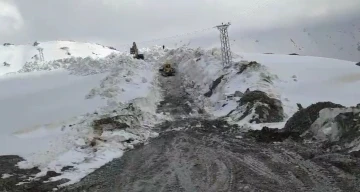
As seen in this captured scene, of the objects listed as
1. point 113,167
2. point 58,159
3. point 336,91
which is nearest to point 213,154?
point 113,167

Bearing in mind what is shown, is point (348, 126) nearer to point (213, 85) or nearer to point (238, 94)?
point (238, 94)

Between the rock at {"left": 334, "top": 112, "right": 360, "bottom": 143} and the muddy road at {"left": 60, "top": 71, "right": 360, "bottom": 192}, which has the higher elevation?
the rock at {"left": 334, "top": 112, "right": 360, "bottom": 143}

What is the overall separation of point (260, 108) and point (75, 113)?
7.85 m

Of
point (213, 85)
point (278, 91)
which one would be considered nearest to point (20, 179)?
point (278, 91)

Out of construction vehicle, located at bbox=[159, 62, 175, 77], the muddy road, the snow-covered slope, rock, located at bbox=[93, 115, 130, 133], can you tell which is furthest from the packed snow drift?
the snow-covered slope

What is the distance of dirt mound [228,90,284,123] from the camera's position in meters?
17.3

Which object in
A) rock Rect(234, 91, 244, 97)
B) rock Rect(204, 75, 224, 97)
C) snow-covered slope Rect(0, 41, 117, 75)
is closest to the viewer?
rock Rect(234, 91, 244, 97)

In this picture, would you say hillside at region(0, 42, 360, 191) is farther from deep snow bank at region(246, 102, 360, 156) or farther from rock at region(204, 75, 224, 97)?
rock at region(204, 75, 224, 97)

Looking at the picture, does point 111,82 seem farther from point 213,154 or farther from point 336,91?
point 213,154

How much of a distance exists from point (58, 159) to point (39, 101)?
9838 millimetres

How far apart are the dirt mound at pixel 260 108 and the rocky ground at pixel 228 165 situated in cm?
152

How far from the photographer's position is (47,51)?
6294 inches

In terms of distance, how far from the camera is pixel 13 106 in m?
21.8

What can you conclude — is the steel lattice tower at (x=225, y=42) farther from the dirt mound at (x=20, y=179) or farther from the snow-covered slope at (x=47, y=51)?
the snow-covered slope at (x=47, y=51)
